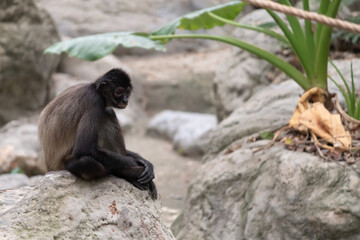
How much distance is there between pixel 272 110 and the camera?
230 inches

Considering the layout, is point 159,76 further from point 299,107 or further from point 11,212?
point 11,212

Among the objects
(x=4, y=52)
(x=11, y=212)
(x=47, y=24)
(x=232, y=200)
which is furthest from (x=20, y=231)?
(x=47, y=24)

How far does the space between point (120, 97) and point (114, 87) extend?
8 cm

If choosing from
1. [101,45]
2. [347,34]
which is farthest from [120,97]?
[347,34]

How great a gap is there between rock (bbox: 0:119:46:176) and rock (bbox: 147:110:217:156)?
2646 millimetres

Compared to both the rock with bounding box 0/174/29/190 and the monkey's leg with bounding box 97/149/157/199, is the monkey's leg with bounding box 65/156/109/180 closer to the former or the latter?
the monkey's leg with bounding box 97/149/157/199

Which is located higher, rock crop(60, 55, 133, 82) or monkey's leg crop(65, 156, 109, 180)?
monkey's leg crop(65, 156, 109, 180)

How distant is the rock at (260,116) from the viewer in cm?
569

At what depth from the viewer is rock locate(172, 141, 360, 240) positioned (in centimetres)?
438

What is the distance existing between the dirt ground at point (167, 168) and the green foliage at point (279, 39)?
236 centimetres

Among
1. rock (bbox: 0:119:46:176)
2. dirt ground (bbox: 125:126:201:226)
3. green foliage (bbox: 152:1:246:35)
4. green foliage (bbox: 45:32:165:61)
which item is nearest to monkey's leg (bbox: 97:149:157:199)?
green foliage (bbox: 45:32:165:61)

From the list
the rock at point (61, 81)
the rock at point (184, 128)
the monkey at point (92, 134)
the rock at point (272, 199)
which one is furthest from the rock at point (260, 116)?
the rock at point (61, 81)

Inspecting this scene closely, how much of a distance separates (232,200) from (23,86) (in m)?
6.58

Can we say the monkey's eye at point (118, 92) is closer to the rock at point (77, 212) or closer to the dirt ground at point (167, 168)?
the rock at point (77, 212)
